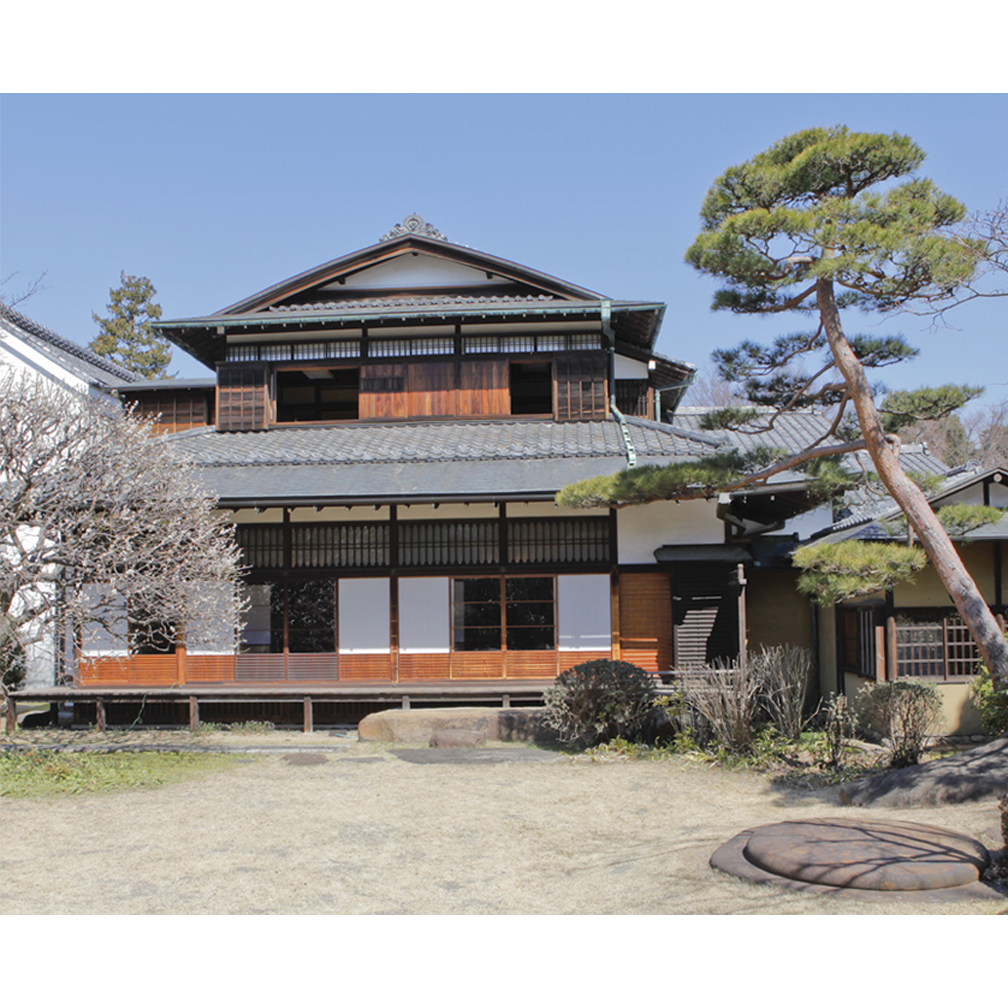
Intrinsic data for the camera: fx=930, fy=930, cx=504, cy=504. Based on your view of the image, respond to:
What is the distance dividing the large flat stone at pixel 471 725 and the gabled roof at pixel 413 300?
7305mm

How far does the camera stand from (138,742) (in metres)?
13.5

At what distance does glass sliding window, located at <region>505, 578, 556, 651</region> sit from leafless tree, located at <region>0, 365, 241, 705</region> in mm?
4750

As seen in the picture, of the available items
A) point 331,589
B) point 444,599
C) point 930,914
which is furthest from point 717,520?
point 930,914

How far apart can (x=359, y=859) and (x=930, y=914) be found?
4.16m

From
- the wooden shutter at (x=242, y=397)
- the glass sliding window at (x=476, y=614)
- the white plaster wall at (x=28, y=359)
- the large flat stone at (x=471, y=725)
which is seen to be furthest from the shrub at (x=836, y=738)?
the white plaster wall at (x=28, y=359)

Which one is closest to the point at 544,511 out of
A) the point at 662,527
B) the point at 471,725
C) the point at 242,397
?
the point at 662,527

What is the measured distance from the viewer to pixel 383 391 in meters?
17.6

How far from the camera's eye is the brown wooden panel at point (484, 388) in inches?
682

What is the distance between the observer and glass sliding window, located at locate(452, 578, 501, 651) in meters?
15.2

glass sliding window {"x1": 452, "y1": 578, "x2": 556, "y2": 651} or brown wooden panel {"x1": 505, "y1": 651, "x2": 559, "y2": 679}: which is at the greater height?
glass sliding window {"x1": 452, "y1": 578, "x2": 556, "y2": 651}

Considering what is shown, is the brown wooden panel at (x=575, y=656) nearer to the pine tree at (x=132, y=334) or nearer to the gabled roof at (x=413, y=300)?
the gabled roof at (x=413, y=300)

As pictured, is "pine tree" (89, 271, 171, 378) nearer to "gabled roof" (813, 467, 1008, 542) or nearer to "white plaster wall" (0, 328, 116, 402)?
"white plaster wall" (0, 328, 116, 402)

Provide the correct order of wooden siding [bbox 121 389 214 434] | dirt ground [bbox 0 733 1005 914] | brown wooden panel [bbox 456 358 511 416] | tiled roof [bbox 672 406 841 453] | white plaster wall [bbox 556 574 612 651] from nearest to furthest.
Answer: dirt ground [bbox 0 733 1005 914]
white plaster wall [bbox 556 574 612 651]
brown wooden panel [bbox 456 358 511 416]
tiled roof [bbox 672 406 841 453]
wooden siding [bbox 121 389 214 434]

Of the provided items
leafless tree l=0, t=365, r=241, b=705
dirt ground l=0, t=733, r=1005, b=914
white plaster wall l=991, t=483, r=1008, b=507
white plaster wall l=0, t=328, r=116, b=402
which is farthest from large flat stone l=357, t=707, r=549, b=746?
white plaster wall l=0, t=328, r=116, b=402
